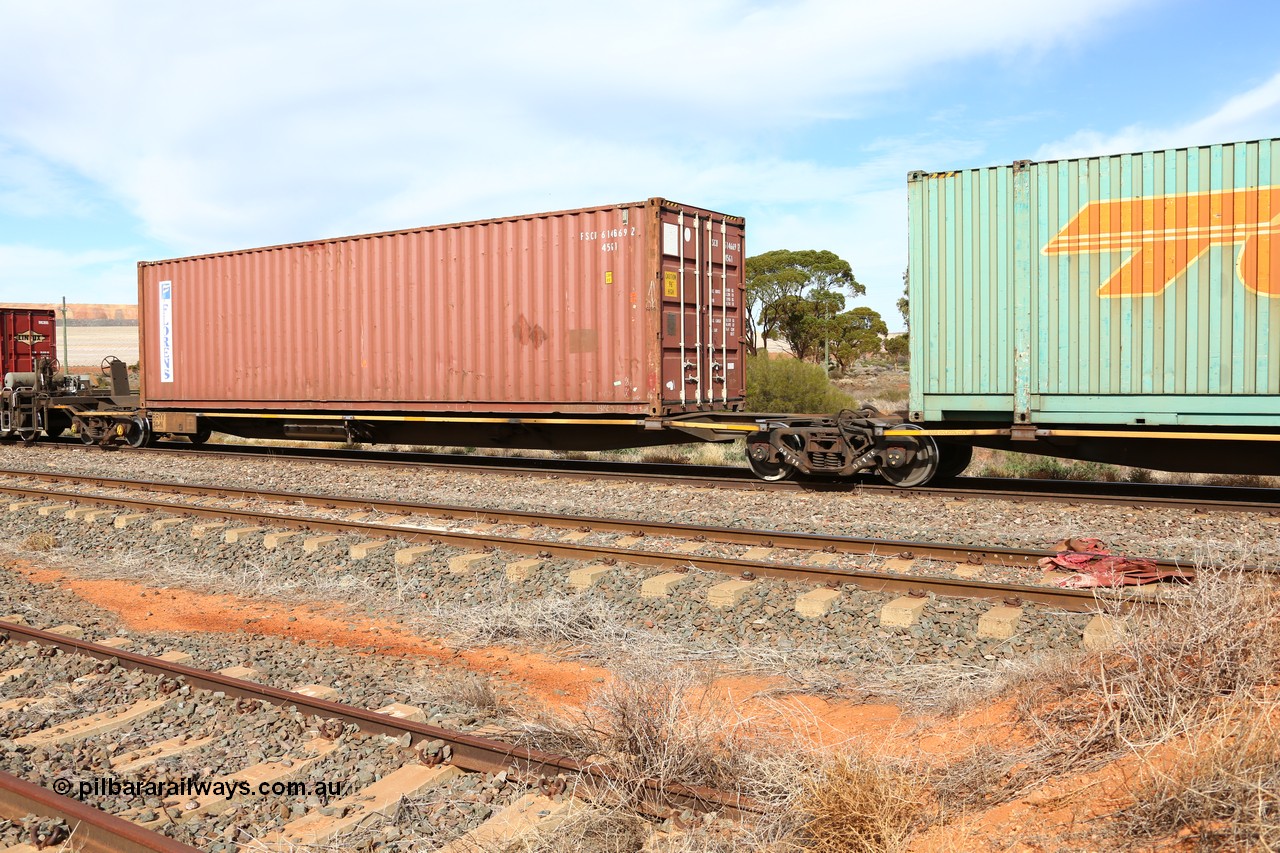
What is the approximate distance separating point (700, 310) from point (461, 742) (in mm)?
9662

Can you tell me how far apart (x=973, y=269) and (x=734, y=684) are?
22.8ft

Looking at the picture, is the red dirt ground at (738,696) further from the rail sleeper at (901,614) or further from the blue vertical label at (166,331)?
the blue vertical label at (166,331)

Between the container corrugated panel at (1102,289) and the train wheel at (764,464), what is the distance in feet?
6.26

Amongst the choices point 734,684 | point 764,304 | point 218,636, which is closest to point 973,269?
point 734,684

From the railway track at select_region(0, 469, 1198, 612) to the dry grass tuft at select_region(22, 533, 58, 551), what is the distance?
0.95 meters

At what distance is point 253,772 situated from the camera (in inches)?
151

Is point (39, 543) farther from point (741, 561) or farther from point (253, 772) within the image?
point (741, 561)

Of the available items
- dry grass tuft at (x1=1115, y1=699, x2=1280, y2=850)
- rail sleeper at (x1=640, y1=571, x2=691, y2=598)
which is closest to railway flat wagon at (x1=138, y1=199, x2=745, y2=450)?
rail sleeper at (x1=640, y1=571, x2=691, y2=598)

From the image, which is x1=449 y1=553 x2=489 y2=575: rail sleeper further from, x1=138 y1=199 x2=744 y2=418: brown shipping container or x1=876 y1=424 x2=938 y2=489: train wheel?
x1=876 y1=424 x2=938 y2=489: train wheel

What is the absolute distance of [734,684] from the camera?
16.5ft

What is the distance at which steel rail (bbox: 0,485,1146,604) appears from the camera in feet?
19.6

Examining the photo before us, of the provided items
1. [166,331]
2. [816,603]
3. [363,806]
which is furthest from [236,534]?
[166,331]

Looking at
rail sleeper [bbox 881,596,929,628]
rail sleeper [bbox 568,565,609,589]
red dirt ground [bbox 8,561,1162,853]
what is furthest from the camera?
rail sleeper [bbox 568,565,609,589]

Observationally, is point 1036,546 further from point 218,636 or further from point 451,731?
point 218,636
